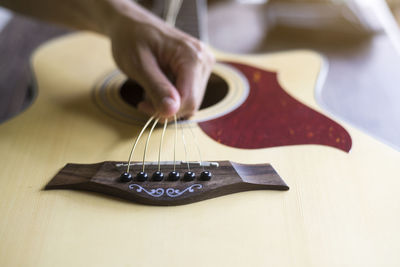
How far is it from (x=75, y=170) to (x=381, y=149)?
0.45 metres

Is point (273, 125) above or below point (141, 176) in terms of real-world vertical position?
above

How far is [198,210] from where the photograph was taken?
467 mm

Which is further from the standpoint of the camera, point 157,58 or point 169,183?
point 157,58

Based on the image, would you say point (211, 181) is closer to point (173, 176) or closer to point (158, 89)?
point (173, 176)

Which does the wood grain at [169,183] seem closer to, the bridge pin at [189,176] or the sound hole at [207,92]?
the bridge pin at [189,176]

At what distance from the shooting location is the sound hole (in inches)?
31.2

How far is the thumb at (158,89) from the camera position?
62cm

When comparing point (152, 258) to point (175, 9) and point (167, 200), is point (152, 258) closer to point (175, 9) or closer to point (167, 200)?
point (167, 200)

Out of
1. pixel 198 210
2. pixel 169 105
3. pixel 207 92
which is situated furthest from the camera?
pixel 207 92

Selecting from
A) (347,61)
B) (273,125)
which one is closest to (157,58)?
(273,125)

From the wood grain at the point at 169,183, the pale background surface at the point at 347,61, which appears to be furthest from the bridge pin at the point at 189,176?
the pale background surface at the point at 347,61

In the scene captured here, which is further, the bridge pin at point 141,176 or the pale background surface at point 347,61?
the pale background surface at point 347,61

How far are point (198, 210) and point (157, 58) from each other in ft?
1.11

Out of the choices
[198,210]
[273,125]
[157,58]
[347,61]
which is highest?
[347,61]
